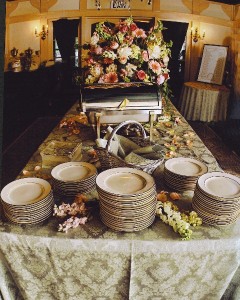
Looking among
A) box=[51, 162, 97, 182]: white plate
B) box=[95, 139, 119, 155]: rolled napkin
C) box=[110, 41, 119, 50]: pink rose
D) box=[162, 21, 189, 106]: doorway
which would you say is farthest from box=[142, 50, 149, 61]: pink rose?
box=[162, 21, 189, 106]: doorway

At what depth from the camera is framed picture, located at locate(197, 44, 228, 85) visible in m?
6.99

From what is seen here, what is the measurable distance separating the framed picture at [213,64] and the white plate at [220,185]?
5977 millimetres

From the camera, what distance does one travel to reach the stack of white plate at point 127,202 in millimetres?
1197

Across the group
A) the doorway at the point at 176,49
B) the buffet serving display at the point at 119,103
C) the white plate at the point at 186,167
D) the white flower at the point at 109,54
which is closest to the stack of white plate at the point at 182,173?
the white plate at the point at 186,167

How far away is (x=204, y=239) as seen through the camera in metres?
1.25

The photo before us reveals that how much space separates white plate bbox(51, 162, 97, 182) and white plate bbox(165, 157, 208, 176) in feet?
1.31

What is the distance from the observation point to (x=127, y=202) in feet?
3.91

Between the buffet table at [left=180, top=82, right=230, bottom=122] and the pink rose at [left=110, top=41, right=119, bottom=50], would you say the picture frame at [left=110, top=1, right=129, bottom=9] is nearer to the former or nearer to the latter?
the buffet table at [left=180, top=82, right=230, bottom=122]

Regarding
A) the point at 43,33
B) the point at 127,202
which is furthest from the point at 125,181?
the point at 43,33

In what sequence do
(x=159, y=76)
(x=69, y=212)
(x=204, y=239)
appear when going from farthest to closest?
(x=159, y=76) < (x=69, y=212) < (x=204, y=239)

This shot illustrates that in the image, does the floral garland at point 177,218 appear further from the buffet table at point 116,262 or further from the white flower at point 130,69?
the white flower at point 130,69

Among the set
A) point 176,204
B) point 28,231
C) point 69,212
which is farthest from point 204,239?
point 28,231

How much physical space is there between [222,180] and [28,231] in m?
0.85

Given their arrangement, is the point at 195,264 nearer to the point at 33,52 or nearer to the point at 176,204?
the point at 176,204
